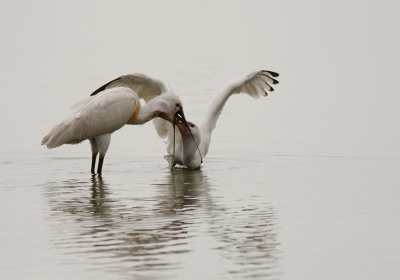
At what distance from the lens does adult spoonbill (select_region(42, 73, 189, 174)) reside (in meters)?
12.8

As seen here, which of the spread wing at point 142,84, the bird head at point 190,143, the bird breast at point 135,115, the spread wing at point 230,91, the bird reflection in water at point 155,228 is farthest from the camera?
the spread wing at point 230,91

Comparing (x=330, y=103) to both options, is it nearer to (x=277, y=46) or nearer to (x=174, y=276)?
(x=174, y=276)

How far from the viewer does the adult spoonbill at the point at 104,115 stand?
1280cm

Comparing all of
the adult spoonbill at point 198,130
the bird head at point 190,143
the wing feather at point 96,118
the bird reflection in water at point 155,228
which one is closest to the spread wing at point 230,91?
the adult spoonbill at point 198,130

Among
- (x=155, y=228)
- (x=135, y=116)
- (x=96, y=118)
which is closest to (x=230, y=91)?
(x=135, y=116)

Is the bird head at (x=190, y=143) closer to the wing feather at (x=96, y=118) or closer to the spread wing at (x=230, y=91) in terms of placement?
the spread wing at (x=230, y=91)

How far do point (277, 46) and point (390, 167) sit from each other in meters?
42.6

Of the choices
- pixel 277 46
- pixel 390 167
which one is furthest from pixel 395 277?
pixel 277 46

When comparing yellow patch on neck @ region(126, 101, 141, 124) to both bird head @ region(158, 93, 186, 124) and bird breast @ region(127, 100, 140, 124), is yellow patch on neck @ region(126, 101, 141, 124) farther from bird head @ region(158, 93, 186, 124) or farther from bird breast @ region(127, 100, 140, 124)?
bird head @ region(158, 93, 186, 124)

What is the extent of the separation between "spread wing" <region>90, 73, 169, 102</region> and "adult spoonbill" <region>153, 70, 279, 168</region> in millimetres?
578

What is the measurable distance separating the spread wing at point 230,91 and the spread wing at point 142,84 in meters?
1.01

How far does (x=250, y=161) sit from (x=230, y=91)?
4.79 ft

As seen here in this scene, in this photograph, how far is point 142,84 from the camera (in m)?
14.8

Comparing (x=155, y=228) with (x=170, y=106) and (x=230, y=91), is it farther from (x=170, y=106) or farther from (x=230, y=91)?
(x=230, y=91)
